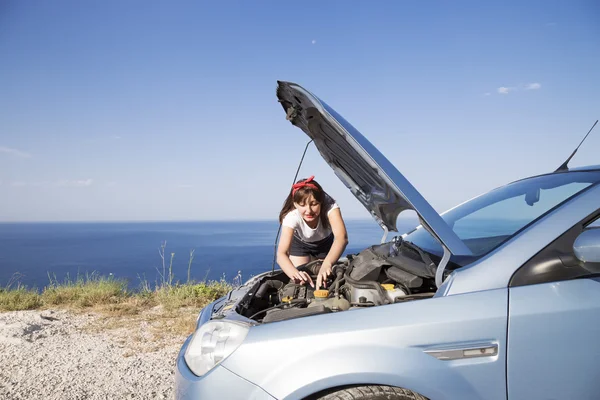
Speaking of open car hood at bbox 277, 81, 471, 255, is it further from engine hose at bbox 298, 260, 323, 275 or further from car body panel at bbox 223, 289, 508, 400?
engine hose at bbox 298, 260, 323, 275

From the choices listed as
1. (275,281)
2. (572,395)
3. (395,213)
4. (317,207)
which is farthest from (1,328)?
(572,395)

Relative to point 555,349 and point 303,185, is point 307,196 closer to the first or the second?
point 303,185

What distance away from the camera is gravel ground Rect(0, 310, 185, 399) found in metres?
3.35

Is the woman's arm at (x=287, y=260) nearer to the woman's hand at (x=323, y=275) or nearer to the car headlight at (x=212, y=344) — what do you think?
the woman's hand at (x=323, y=275)

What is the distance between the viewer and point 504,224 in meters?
2.33

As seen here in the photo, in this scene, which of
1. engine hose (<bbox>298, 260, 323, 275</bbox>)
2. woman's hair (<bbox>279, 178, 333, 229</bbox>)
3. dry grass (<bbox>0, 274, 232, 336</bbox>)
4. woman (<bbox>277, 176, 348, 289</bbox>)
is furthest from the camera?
dry grass (<bbox>0, 274, 232, 336</bbox>)

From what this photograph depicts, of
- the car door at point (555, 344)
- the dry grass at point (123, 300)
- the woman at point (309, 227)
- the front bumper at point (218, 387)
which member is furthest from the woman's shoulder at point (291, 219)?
the car door at point (555, 344)

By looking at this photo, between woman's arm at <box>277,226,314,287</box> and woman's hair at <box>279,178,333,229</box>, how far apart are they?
21 centimetres

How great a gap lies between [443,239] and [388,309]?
0.41 m

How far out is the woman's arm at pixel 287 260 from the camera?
119 inches

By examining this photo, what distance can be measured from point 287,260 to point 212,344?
1554 millimetres

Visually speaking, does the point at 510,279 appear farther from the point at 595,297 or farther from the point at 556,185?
the point at 556,185

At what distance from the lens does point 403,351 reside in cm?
155

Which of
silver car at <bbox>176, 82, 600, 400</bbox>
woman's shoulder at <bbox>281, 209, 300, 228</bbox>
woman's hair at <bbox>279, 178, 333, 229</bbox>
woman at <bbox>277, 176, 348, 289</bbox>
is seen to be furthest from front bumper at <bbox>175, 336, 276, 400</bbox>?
woman's shoulder at <bbox>281, 209, 300, 228</bbox>
